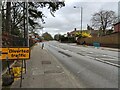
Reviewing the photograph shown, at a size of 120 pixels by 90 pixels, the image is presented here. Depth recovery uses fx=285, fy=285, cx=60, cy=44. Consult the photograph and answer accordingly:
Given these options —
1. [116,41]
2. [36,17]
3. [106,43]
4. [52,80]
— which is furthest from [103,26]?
[52,80]

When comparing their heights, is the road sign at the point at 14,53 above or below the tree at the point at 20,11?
below

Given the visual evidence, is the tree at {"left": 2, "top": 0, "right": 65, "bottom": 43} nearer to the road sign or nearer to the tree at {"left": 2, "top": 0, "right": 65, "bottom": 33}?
the tree at {"left": 2, "top": 0, "right": 65, "bottom": 33}

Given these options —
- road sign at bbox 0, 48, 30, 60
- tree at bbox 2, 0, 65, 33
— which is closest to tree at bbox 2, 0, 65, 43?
tree at bbox 2, 0, 65, 33

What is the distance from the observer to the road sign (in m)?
10.8

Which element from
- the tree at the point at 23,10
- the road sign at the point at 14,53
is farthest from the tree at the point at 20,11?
the road sign at the point at 14,53

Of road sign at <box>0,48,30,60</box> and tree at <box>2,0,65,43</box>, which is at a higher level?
tree at <box>2,0,65,43</box>

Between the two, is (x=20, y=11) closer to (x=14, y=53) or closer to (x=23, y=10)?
(x=23, y=10)

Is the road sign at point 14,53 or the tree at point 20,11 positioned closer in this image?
the road sign at point 14,53

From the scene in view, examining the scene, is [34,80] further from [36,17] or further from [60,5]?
[36,17]

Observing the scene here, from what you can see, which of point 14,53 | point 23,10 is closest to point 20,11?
point 23,10

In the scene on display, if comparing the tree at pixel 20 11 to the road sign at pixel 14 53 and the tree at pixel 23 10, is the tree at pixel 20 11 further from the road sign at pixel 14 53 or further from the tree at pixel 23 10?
the road sign at pixel 14 53

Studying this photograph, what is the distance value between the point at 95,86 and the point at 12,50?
3.53 metres

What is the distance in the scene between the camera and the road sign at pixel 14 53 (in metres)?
10.8

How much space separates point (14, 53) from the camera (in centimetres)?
1095
